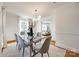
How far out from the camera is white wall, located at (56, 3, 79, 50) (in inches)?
123

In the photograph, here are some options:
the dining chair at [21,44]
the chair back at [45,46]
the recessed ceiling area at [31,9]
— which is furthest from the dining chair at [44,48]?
the recessed ceiling area at [31,9]

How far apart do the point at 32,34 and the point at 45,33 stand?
1.13 feet

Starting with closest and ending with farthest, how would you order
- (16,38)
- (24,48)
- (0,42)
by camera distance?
1. (0,42)
2. (16,38)
3. (24,48)

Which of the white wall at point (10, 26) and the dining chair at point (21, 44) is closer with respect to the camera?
the white wall at point (10, 26)

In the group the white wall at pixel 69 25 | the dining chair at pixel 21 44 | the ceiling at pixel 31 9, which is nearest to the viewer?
the ceiling at pixel 31 9

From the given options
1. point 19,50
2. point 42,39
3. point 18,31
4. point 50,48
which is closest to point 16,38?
point 18,31

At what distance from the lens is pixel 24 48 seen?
2.60 m

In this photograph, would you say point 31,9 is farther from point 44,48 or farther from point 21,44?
point 44,48

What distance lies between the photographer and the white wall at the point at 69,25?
10.2 ft

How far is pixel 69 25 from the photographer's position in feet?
12.8

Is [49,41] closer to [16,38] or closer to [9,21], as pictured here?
[16,38]

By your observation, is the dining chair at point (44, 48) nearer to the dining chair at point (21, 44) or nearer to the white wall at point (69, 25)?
the dining chair at point (21, 44)

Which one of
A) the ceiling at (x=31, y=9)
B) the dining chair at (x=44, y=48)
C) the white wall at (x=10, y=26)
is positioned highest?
the ceiling at (x=31, y=9)

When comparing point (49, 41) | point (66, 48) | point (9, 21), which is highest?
point (9, 21)
